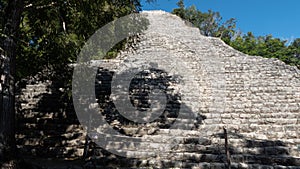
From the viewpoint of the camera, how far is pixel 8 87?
3498 millimetres

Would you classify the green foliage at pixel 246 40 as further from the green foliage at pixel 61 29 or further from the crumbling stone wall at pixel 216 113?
the green foliage at pixel 61 29

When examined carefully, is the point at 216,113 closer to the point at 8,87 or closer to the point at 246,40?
the point at 8,87

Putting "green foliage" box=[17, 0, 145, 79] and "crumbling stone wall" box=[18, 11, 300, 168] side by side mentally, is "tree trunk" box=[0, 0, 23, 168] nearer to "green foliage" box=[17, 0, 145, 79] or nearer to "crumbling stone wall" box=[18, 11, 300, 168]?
"green foliage" box=[17, 0, 145, 79]

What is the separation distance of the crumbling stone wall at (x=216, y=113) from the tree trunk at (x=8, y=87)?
1.52 metres

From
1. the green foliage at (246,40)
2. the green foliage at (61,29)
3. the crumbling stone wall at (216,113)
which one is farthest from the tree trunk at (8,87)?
the green foliage at (246,40)

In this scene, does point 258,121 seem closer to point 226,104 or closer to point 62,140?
point 226,104

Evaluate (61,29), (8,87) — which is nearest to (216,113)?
(61,29)

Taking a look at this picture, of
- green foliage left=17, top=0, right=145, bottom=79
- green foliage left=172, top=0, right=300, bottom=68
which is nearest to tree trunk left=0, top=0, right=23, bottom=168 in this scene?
green foliage left=17, top=0, right=145, bottom=79

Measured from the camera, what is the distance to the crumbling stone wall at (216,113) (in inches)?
133

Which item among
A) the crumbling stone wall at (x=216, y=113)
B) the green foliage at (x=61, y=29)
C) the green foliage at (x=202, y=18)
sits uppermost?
the green foliage at (x=202, y=18)

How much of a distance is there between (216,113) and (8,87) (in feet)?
13.7

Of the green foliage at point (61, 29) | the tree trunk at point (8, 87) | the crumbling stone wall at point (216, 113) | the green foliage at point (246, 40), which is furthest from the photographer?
the green foliage at point (246, 40)

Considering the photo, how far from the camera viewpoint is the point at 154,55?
1019 centimetres

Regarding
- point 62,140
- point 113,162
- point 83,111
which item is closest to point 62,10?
point 83,111
